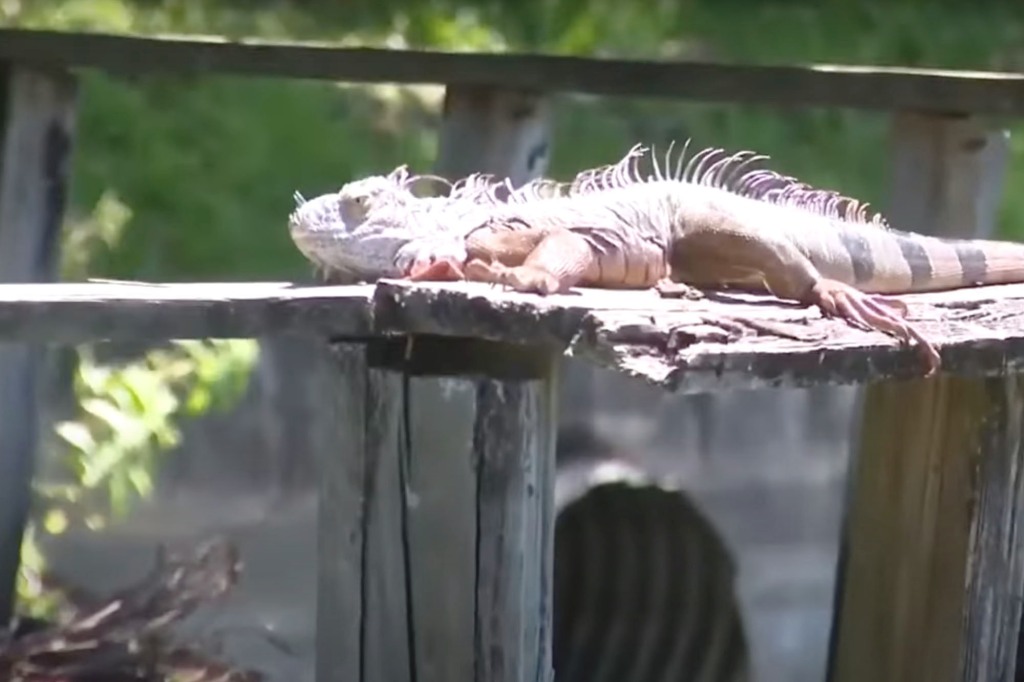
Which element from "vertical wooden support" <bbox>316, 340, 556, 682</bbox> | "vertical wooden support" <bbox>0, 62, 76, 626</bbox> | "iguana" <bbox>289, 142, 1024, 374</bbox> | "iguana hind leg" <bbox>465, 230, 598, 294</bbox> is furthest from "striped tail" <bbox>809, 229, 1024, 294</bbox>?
"vertical wooden support" <bbox>0, 62, 76, 626</bbox>

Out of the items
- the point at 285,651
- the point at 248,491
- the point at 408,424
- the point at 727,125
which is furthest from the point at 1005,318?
the point at 727,125

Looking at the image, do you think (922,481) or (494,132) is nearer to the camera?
(922,481)

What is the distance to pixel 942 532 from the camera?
8.71 feet

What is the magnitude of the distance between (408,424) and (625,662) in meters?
1.34

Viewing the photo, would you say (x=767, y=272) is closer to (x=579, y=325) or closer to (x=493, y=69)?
(x=579, y=325)

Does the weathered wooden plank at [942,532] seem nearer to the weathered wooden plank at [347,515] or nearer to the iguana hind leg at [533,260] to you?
the iguana hind leg at [533,260]

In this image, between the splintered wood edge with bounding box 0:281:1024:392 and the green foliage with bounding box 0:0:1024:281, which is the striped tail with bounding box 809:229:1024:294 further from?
the green foliage with bounding box 0:0:1024:281

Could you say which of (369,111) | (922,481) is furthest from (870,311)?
(369,111)

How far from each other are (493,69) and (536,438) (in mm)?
1221

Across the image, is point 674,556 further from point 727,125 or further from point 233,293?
point 727,125

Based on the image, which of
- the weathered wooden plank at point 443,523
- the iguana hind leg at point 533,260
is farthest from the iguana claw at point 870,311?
the weathered wooden plank at point 443,523

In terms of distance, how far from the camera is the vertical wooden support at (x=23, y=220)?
3480 mm

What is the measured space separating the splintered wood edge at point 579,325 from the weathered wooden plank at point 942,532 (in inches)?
11.7

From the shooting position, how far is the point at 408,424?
7.63 feet
